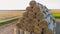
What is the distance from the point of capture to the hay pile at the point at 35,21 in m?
1.12

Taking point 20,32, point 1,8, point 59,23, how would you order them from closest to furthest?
point 20,32 < point 59,23 < point 1,8

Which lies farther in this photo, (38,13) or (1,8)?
(1,8)

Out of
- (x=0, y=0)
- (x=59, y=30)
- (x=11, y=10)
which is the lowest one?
(x=59, y=30)

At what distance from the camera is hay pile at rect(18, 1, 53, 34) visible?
Answer: 1115 mm

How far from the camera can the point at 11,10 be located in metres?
1.67

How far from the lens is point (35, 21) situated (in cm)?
114

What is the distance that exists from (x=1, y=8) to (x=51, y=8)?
632 millimetres

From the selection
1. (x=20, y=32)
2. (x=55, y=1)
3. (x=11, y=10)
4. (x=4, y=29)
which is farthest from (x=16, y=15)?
(x=55, y=1)

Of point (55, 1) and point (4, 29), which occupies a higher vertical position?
point (55, 1)

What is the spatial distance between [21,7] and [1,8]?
10.1 inches

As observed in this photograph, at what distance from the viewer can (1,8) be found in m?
1.70

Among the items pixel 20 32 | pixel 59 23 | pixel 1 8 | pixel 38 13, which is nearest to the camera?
pixel 38 13

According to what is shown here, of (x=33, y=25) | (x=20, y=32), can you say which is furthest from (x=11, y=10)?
(x=33, y=25)

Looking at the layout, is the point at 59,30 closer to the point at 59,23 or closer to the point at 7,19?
the point at 59,23
